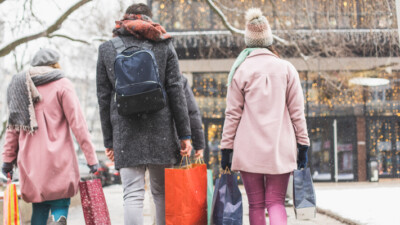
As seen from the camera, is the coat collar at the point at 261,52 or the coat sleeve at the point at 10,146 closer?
the coat collar at the point at 261,52

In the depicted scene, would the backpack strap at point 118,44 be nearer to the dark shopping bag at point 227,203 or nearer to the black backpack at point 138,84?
the black backpack at point 138,84

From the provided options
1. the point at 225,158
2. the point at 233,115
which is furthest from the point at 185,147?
the point at 233,115

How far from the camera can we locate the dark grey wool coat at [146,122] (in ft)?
10.8

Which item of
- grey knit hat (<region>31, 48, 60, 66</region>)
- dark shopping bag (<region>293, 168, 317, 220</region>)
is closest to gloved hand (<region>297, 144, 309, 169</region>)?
dark shopping bag (<region>293, 168, 317, 220</region>)

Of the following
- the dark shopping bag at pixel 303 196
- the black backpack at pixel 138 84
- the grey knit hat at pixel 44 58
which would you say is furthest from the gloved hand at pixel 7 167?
the dark shopping bag at pixel 303 196

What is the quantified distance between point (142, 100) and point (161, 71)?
321 mm

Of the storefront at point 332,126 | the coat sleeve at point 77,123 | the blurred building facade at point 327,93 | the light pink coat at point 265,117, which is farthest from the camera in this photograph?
the storefront at point 332,126

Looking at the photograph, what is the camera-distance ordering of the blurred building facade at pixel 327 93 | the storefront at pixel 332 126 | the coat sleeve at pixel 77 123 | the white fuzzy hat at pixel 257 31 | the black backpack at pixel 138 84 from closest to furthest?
the black backpack at pixel 138 84, the white fuzzy hat at pixel 257 31, the coat sleeve at pixel 77 123, the blurred building facade at pixel 327 93, the storefront at pixel 332 126

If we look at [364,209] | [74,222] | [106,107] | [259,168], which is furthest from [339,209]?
[106,107]

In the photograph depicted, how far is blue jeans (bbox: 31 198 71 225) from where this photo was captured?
12.3ft

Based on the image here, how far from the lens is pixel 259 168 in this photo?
3.26m

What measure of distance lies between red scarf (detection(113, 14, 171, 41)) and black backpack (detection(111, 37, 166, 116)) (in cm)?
18

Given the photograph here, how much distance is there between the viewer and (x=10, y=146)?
3.84 m

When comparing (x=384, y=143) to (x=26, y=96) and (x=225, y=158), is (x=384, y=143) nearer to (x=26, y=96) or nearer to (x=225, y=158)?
(x=225, y=158)
